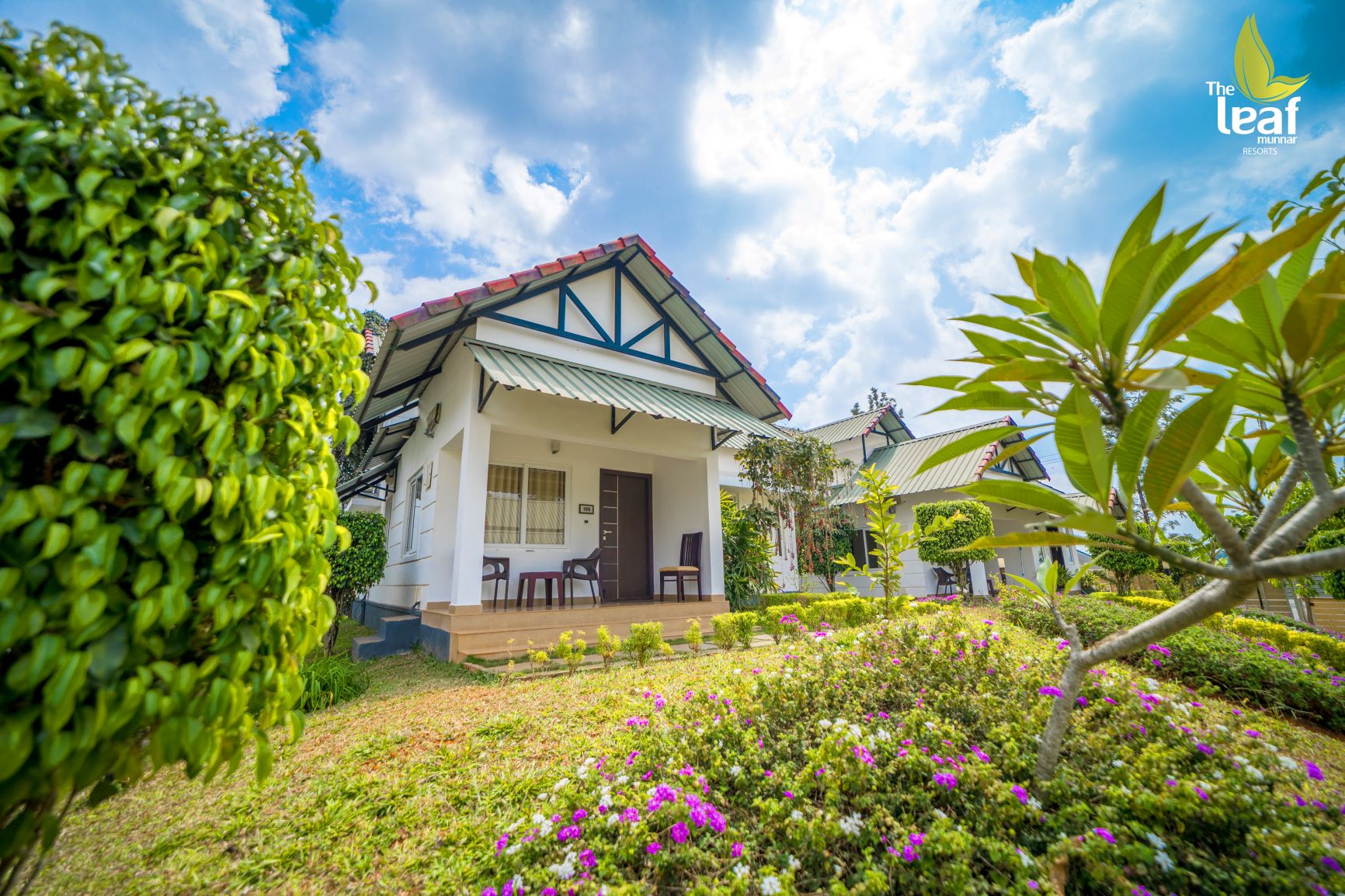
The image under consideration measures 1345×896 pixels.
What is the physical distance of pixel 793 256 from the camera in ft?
28.5

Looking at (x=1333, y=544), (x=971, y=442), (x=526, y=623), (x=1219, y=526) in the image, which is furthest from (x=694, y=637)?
(x=1333, y=544)

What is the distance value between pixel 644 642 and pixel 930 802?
3.75 meters

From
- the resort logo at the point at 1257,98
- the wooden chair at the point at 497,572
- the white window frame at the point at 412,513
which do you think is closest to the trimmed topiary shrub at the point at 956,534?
the resort logo at the point at 1257,98

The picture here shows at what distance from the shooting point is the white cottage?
6.66 metres

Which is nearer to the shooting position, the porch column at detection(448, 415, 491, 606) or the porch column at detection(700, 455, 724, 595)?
the porch column at detection(448, 415, 491, 606)

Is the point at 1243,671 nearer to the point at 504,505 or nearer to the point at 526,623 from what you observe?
the point at 526,623

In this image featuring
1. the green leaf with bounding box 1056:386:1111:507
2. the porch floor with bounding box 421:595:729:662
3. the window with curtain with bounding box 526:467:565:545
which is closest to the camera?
the green leaf with bounding box 1056:386:1111:507

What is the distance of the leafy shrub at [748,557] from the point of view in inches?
381

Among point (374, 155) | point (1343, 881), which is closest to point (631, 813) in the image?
point (1343, 881)

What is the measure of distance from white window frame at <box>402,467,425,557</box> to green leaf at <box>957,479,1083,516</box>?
8842 mm

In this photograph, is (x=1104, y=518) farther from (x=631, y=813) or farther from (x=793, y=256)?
(x=793, y=256)

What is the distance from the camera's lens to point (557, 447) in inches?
360

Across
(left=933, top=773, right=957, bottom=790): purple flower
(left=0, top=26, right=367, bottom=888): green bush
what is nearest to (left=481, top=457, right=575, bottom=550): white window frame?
(left=0, top=26, right=367, bottom=888): green bush

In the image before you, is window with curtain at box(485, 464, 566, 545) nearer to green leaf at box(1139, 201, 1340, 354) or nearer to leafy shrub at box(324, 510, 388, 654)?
leafy shrub at box(324, 510, 388, 654)
